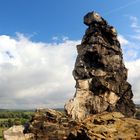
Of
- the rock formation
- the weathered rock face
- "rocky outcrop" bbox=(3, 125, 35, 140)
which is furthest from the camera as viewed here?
the weathered rock face

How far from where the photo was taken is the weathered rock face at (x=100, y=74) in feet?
247

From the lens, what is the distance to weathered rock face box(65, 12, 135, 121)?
75.2 metres

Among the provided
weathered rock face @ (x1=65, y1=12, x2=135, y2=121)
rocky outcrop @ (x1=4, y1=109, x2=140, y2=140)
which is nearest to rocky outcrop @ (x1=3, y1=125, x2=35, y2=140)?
rocky outcrop @ (x1=4, y1=109, x2=140, y2=140)

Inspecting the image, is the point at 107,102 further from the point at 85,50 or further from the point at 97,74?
the point at 85,50

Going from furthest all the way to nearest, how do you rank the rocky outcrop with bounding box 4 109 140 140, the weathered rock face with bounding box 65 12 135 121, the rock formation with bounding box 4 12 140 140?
the weathered rock face with bounding box 65 12 135 121 → the rock formation with bounding box 4 12 140 140 → the rocky outcrop with bounding box 4 109 140 140

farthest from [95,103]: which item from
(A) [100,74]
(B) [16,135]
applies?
(B) [16,135]

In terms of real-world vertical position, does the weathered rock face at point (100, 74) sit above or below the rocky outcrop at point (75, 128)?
above

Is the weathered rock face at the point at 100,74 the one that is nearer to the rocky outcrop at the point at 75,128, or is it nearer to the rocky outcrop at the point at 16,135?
the rocky outcrop at the point at 75,128

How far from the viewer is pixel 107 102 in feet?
251

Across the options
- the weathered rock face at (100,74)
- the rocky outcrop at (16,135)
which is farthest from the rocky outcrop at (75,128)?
the weathered rock face at (100,74)

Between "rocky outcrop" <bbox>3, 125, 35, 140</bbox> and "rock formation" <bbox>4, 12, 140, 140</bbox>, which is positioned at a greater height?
"rock formation" <bbox>4, 12, 140, 140</bbox>

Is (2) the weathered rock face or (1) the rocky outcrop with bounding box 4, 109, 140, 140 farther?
(2) the weathered rock face

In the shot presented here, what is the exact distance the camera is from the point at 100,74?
77.8m

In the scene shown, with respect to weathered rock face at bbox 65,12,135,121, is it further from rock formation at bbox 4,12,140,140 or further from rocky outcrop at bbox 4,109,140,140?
rocky outcrop at bbox 4,109,140,140
